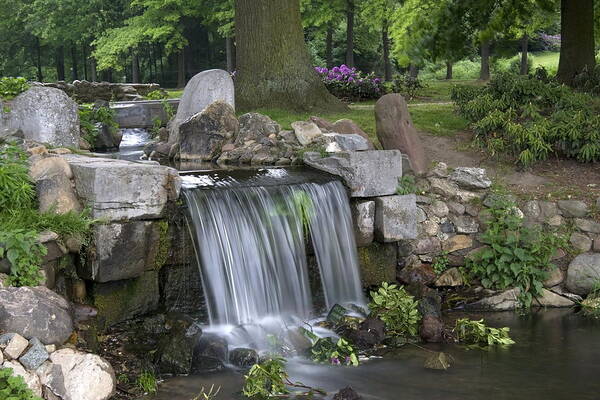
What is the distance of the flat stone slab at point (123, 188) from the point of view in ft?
21.4

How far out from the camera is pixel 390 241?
347 inches

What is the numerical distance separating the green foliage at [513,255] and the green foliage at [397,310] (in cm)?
143

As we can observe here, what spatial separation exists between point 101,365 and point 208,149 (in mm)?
5103

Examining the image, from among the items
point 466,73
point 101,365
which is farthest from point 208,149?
point 466,73

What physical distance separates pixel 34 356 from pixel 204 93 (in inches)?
248

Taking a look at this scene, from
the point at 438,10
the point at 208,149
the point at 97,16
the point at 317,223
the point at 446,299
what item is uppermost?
the point at 97,16

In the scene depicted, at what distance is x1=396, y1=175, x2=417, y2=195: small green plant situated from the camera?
8977mm

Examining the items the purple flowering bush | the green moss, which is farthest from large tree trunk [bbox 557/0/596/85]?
the green moss

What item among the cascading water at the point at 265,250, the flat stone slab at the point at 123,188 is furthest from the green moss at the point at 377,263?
the flat stone slab at the point at 123,188

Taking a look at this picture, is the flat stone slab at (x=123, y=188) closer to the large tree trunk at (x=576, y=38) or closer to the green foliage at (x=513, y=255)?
the green foliage at (x=513, y=255)

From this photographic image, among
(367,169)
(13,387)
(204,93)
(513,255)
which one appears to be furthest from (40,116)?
(513,255)

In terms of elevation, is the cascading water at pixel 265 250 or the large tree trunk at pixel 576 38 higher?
the large tree trunk at pixel 576 38

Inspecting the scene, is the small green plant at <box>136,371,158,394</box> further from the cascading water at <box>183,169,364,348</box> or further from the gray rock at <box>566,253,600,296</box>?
the gray rock at <box>566,253,600,296</box>

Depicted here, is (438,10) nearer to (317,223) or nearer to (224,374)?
(317,223)
